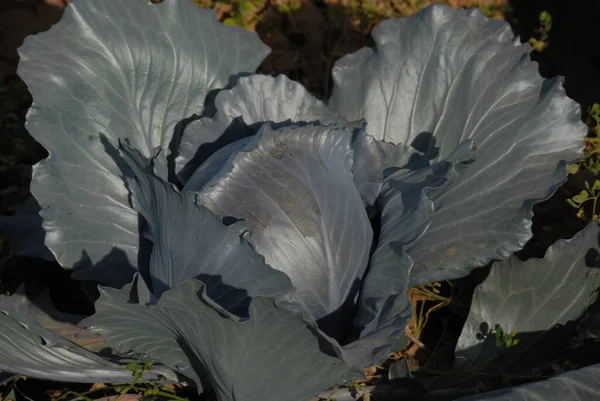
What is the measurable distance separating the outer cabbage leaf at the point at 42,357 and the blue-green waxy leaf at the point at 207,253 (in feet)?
0.93

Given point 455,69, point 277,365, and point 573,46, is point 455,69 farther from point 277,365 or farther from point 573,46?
point 573,46

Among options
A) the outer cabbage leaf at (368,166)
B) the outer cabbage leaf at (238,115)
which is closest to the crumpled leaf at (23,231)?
the outer cabbage leaf at (238,115)

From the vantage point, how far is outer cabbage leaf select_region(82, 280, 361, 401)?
134cm

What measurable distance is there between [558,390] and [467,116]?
0.69 meters

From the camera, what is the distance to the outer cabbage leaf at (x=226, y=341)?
134 centimetres

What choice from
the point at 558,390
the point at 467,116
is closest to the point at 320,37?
the point at 467,116

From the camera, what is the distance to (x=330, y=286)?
5.24 feet

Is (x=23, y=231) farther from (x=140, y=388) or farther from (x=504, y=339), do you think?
(x=504, y=339)

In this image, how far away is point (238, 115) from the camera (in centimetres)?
172

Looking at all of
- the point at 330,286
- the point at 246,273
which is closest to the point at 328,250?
the point at 330,286

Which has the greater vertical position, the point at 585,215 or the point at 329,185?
the point at 329,185

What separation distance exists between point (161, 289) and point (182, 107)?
45 cm

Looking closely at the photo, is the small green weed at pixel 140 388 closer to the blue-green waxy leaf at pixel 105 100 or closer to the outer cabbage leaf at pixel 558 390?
the blue-green waxy leaf at pixel 105 100

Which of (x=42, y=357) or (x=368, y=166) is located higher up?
(x=368, y=166)
